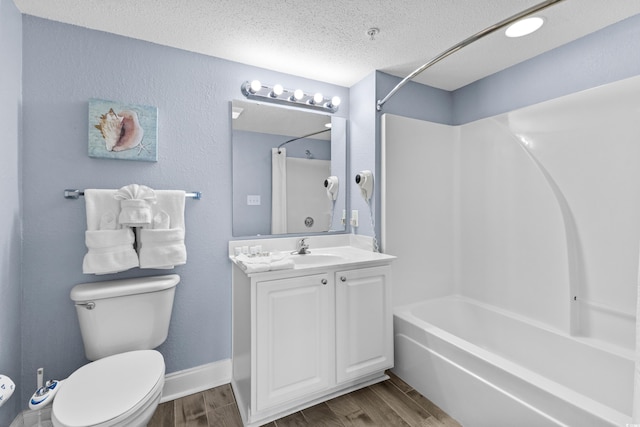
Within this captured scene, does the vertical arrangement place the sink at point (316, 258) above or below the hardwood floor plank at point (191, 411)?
above

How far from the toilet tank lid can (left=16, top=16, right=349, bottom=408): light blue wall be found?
0.09 m

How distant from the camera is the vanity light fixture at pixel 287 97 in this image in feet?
6.88

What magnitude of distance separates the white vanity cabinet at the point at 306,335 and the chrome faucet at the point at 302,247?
1.45ft

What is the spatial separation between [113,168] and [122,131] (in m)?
0.22

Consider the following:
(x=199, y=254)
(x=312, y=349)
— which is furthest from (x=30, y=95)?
(x=312, y=349)

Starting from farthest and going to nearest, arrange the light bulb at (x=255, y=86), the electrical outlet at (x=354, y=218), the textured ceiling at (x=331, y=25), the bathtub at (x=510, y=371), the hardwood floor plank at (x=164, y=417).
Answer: the electrical outlet at (x=354, y=218), the light bulb at (x=255, y=86), the hardwood floor plank at (x=164, y=417), the textured ceiling at (x=331, y=25), the bathtub at (x=510, y=371)

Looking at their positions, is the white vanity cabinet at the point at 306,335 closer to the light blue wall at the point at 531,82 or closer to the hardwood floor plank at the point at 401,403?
the hardwood floor plank at the point at 401,403

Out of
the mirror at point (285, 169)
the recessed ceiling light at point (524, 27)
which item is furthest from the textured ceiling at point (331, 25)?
the mirror at point (285, 169)

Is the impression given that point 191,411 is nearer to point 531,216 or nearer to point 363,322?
point 363,322

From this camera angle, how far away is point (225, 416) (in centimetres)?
174

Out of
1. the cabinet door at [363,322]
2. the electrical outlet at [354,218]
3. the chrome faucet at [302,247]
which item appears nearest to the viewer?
the cabinet door at [363,322]

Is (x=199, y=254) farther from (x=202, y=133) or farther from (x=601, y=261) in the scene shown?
(x=601, y=261)

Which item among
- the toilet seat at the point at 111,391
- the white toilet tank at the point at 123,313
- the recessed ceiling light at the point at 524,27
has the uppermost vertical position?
the recessed ceiling light at the point at 524,27

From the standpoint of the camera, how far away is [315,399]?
183cm
